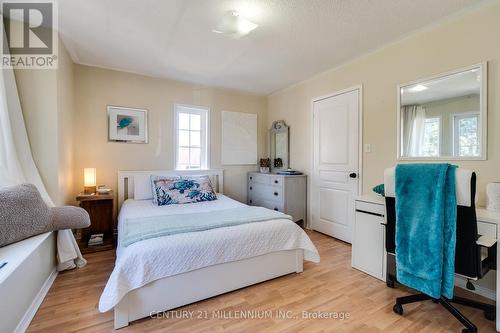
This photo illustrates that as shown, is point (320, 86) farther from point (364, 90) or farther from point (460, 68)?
point (460, 68)

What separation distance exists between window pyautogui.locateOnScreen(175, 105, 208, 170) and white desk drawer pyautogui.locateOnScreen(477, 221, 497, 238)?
11.0ft

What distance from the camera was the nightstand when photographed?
2.79m

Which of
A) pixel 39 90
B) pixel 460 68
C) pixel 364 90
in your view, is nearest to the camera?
pixel 460 68

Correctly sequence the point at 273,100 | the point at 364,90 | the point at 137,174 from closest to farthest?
the point at 364,90 → the point at 137,174 → the point at 273,100

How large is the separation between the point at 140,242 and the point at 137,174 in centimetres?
199

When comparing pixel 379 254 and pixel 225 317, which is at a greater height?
pixel 379 254

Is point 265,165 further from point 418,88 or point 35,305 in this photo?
point 35,305

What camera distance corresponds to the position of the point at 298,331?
5.00ft

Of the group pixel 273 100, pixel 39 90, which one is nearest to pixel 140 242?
pixel 39 90

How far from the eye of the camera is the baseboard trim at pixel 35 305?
147 cm

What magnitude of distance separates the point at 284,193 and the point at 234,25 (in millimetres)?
2244

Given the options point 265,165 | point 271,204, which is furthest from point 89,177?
point 265,165

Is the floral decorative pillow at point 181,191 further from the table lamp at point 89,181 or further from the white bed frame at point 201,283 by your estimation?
the white bed frame at point 201,283

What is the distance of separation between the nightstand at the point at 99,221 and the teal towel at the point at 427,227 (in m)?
2.99
